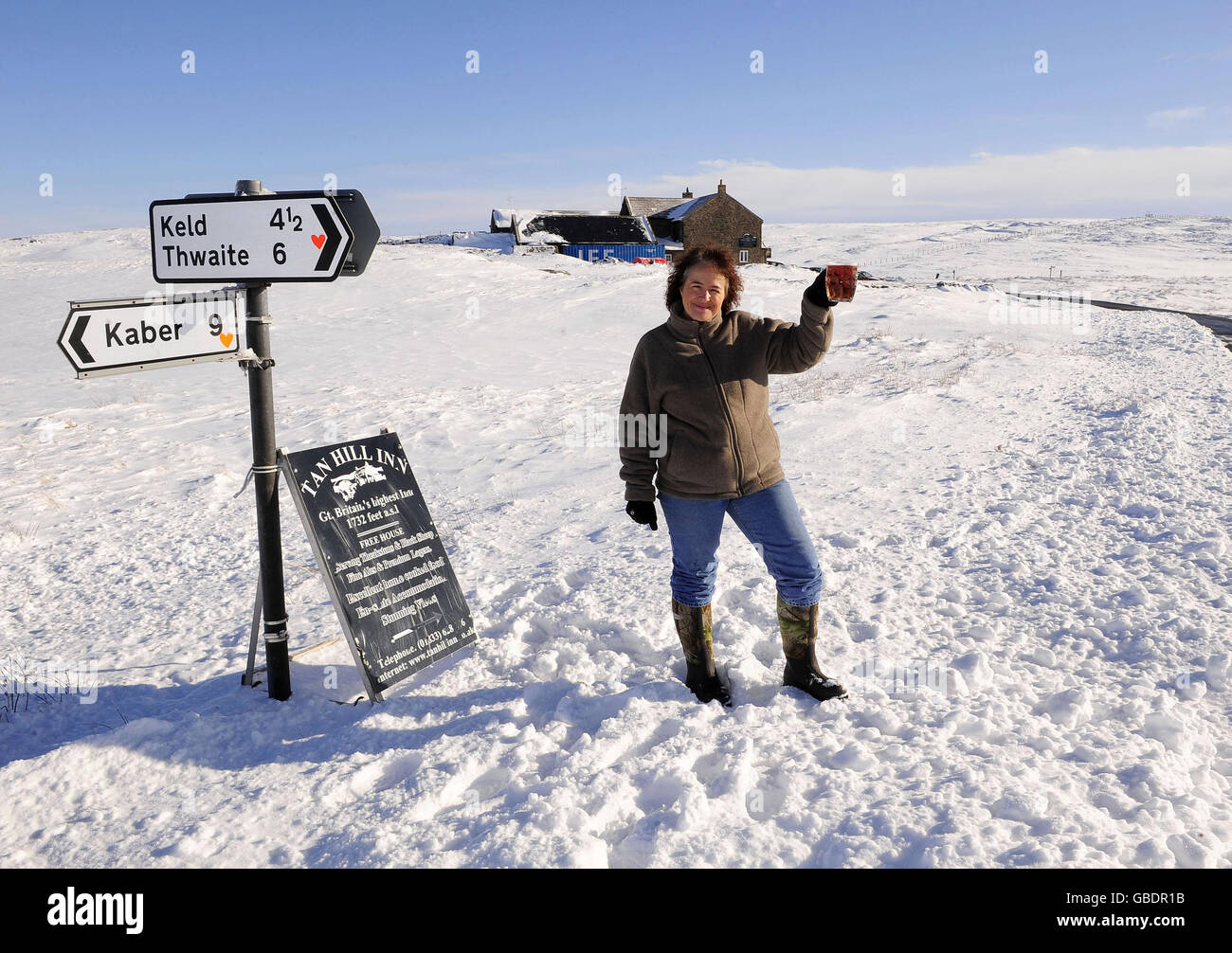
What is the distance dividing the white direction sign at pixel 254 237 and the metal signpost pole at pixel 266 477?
0.10m

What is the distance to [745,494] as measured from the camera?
3637 mm

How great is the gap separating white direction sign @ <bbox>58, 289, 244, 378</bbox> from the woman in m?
1.80

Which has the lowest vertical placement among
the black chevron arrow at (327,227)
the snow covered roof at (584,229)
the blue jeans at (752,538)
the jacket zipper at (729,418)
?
the blue jeans at (752,538)

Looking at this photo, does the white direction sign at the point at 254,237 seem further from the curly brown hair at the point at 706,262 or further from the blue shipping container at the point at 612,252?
the blue shipping container at the point at 612,252

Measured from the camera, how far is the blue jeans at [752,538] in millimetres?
3666

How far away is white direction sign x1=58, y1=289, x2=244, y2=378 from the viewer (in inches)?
127

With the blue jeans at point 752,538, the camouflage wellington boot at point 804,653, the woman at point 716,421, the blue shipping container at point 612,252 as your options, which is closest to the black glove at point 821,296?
the woman at point 716,421

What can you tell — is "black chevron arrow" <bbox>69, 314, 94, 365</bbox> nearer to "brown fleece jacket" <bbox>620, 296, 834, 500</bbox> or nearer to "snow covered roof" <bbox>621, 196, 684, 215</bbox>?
"brown fleece jacket" <bbox>620, 296, 834, 500</bbox>

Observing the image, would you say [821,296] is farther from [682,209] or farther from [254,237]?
[682,209]

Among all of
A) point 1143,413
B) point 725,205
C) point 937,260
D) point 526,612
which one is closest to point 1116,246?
point 937,260

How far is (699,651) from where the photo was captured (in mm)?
3932
